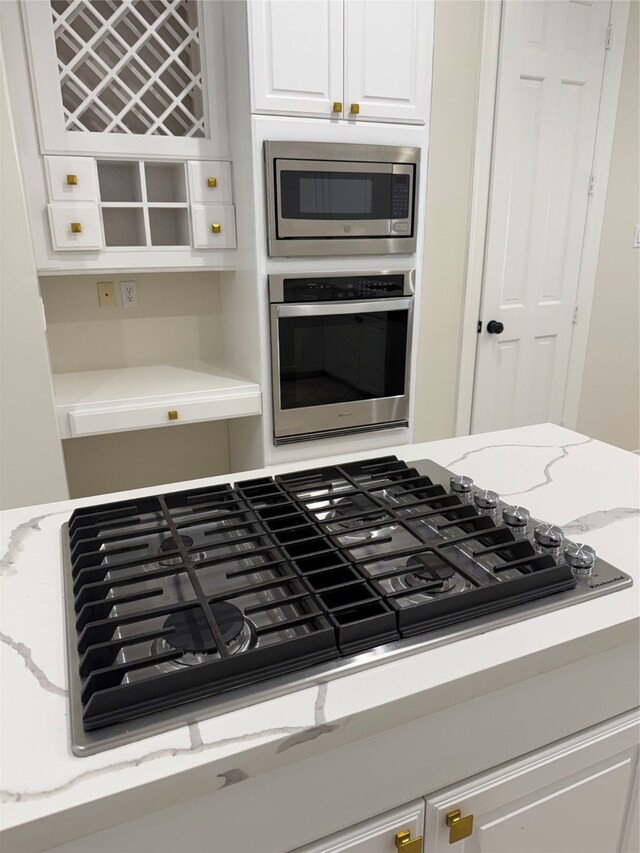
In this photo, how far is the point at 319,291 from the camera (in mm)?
2252

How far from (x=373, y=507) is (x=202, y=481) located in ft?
1.21

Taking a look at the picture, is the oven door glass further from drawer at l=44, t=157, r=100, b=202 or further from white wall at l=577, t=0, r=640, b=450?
white wall at l=577, t=0, r=640, b=450

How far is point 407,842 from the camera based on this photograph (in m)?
0.78

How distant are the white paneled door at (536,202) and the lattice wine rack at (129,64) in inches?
50.3

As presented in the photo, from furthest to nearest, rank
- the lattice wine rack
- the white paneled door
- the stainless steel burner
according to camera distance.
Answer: the white paneled door < the lattice wine rack < the stainless steel burner

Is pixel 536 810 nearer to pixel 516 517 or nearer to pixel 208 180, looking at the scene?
pixel 516 517

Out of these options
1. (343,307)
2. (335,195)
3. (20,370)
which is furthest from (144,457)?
(335,195)

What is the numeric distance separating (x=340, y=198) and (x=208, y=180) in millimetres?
489

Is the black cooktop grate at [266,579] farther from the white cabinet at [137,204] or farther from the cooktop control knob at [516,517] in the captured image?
the white cabinet at [137,204]

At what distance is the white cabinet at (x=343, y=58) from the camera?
1967mm

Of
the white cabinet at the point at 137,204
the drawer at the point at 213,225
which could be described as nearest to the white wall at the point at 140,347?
the white cabinet at the point at 137,204

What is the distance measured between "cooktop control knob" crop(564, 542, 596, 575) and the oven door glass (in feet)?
4.98

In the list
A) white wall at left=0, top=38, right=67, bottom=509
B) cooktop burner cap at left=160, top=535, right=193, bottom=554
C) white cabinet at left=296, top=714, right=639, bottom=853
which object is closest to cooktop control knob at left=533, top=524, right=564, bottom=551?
white cabinet at left=296, top=714, right=639, bottom=853

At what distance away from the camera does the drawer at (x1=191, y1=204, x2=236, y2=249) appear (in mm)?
2268
